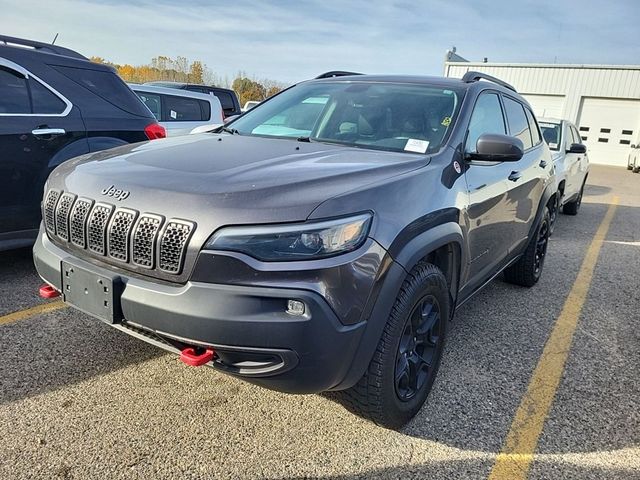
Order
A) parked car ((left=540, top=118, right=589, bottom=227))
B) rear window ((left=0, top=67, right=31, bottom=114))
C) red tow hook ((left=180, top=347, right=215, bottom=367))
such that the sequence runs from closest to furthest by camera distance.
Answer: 1. red tow hook ((left=180, top=347, right=215, bottom=367))
2. rear window ((left=0, top=67, right=31, bottom=114))
3. parked car ((left=540, top=118, right=589, bottom=227))

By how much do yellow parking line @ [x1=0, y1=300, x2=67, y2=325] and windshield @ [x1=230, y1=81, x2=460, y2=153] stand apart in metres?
1.78

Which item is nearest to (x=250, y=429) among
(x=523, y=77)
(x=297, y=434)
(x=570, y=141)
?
(x=297, y=434)

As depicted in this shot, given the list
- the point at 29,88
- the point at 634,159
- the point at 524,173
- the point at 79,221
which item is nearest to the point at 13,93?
the point at 29,88

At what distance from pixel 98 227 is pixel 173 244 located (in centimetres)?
46

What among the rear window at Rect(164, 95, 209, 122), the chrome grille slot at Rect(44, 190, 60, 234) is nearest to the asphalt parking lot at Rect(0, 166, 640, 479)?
the chrome grille slot at Rect(44, 190, 60, 234)

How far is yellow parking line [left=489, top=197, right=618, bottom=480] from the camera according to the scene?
2.36 metres

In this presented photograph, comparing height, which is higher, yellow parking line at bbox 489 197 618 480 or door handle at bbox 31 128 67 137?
door handle at bbox 31 128 67 137

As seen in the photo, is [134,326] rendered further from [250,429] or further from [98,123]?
[98,123]

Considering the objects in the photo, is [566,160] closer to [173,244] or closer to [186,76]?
[173,244]

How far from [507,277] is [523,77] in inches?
1007

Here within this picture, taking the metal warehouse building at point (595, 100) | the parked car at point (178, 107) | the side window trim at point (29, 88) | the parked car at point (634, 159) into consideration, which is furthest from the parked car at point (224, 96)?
the parked car at point (634, 159)

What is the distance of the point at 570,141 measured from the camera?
29.1 feet

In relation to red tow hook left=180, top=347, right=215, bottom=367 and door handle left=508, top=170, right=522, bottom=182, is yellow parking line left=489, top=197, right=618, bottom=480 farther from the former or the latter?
red tow hook left=180, top=347, right=215, bottom=367

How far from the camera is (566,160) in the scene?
8.02 m
